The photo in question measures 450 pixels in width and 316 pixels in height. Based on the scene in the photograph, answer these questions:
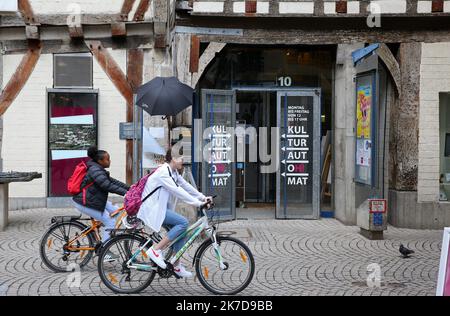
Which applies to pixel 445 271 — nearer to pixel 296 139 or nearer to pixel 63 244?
pixel 63 244

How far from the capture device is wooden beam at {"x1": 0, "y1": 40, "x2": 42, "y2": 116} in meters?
12.6

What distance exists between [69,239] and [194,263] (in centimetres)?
191

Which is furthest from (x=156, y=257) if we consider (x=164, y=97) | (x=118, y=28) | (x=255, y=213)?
(x=118, y=28)

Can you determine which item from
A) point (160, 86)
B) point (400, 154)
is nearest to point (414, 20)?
point (400, 154)

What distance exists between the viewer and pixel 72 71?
41.9ft

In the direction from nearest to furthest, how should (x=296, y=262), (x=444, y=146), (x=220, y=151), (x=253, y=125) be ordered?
(x=296, y=262) < (x=444, y=146) < (x=220, y=151) < (x=253, y=125)

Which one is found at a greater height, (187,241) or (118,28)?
(118,28)

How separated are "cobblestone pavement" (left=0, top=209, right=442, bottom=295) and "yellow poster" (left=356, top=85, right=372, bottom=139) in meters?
1.68

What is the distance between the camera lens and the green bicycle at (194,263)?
6.86 metres

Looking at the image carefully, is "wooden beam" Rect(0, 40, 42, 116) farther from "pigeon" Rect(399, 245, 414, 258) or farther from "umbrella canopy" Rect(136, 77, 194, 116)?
"pigeon" Rect(399, 245, 414, 258)

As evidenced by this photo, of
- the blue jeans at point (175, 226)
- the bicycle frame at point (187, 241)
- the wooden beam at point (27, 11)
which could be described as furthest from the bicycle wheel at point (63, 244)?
the wooden beam at point (27, 11)

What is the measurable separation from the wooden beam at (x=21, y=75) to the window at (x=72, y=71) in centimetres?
39

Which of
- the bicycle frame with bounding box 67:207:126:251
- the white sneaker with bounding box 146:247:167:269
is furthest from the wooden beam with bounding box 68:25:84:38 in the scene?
the white sneaker with bounding box 146:247:167:269
